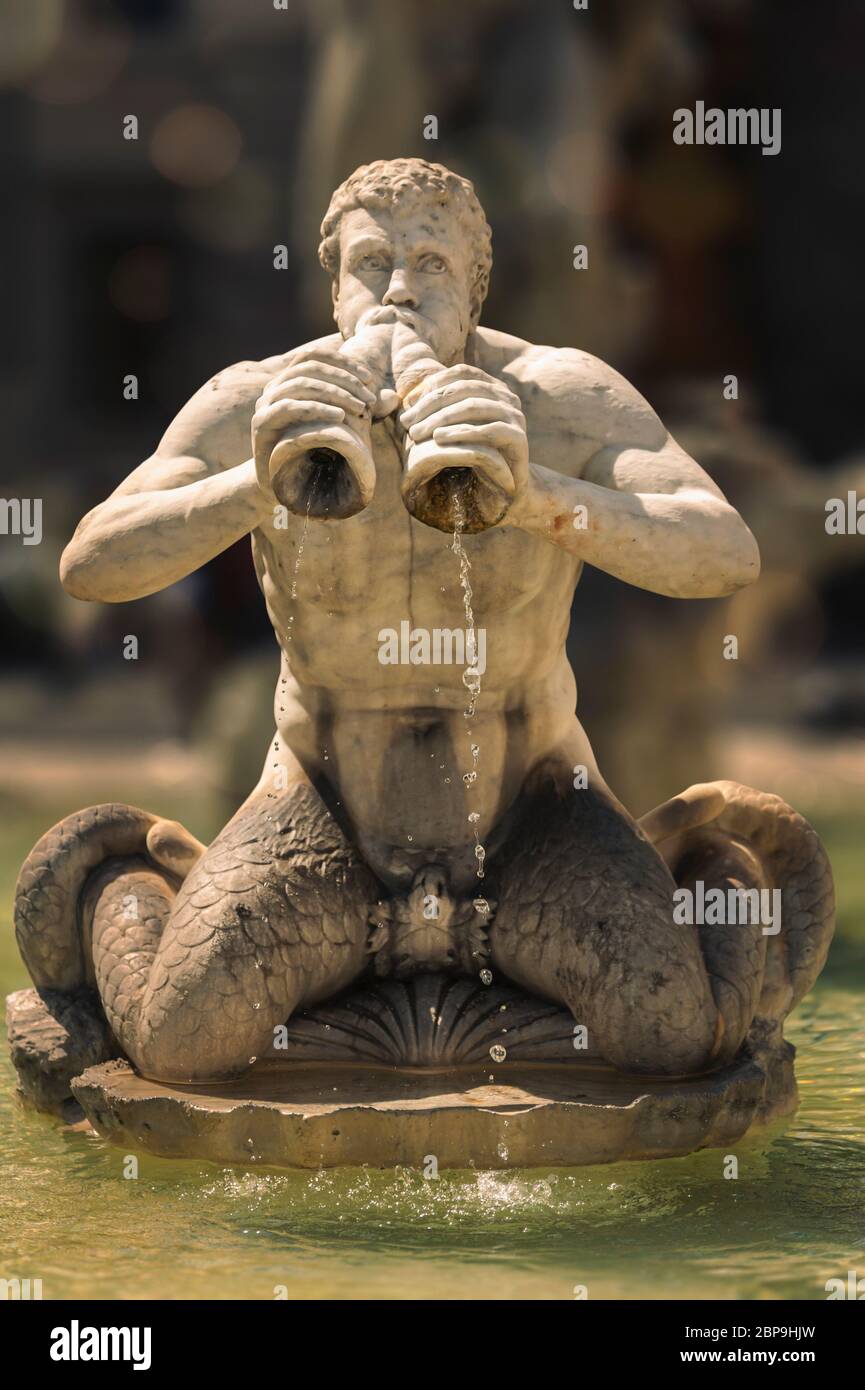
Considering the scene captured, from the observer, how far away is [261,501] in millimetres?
4383

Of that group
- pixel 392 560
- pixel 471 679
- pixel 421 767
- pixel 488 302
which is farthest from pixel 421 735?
pixel 488 302

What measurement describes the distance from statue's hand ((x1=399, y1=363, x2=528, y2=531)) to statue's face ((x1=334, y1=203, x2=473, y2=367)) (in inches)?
16.0

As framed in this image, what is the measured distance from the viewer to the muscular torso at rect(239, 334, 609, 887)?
15.0ft

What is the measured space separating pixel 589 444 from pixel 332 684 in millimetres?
754

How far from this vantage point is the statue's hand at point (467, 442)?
13.1 ft

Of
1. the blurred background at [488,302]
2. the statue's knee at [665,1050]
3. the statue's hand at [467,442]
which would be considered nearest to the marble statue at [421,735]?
the statue's knee at [665,1050]

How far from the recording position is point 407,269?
455 centimetres

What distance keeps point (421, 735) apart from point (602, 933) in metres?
0.59

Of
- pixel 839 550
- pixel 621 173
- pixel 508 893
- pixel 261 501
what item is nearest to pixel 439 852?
pixel 508 893

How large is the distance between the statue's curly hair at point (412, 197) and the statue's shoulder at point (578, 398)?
165 mm

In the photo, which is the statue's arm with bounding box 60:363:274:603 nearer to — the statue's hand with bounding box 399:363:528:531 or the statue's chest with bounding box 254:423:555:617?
the statue's chest with bounding box 254:423:555:617

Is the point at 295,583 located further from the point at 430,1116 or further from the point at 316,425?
the point at 430,1116

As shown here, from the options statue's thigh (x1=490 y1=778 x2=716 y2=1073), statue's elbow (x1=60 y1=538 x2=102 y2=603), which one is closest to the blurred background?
statue's thigh (x1=490 y1=778 x2=716 y2=1073)

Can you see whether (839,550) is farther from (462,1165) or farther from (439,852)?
(462,1165)
